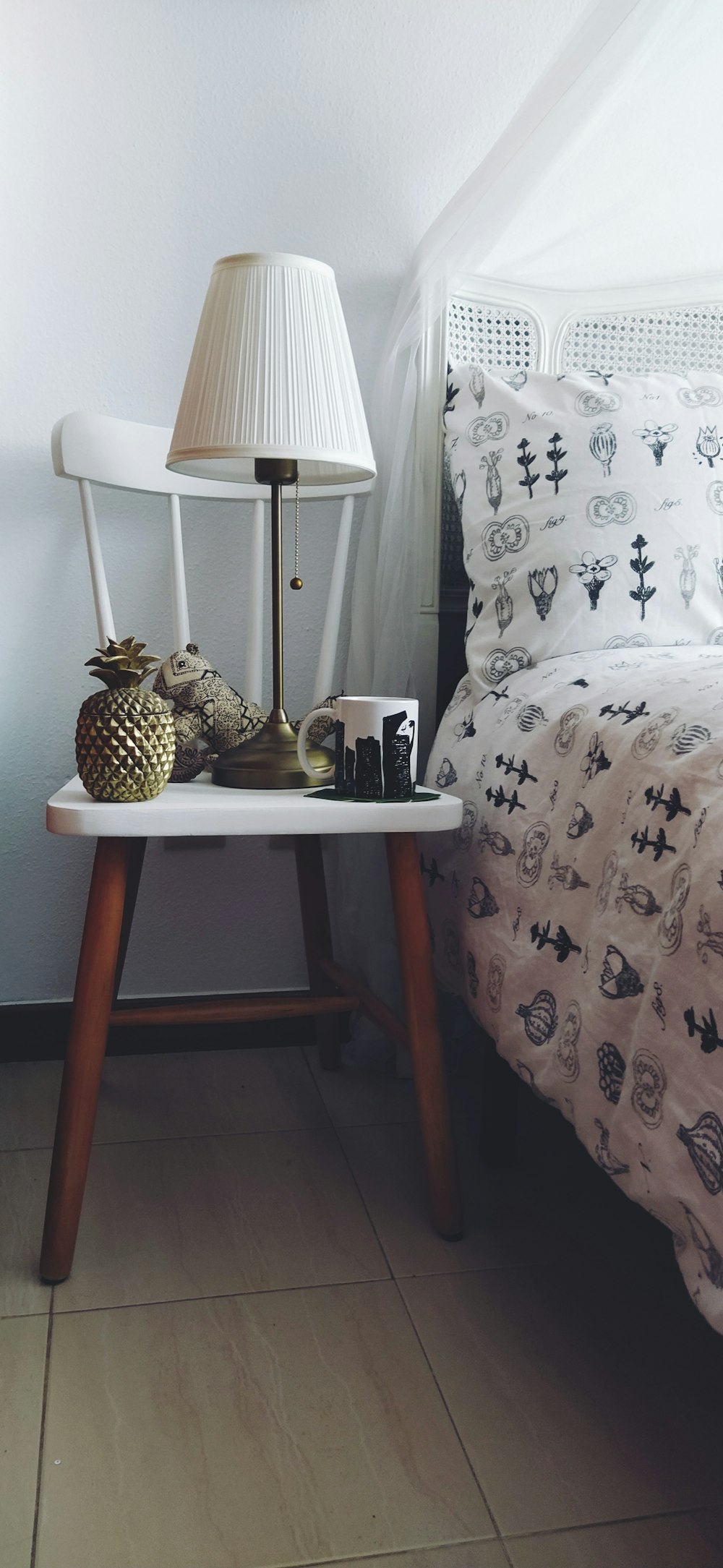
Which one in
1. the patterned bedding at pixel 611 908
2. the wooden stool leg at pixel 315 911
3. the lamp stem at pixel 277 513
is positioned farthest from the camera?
the wooden stool leg at pixel 315 911

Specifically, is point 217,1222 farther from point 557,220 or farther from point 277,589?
point 557,220

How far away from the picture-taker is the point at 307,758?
1.06 metres

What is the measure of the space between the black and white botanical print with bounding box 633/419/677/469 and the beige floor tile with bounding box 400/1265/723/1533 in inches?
33.0

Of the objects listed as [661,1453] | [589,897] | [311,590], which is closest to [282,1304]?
[661,1453]

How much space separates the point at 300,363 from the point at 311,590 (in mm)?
501

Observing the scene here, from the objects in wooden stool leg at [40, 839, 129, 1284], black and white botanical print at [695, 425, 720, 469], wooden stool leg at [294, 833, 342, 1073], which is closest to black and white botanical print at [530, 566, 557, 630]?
black and white botanical print at [695, 425, 720, 469]

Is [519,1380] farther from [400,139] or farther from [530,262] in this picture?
[400,139]

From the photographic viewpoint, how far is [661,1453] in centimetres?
74

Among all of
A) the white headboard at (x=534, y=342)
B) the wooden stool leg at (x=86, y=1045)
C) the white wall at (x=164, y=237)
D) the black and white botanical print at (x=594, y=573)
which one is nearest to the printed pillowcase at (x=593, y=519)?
the black and white botanical print at (x=594, y=573)

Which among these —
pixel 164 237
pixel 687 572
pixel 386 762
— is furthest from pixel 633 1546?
pixel 164 237

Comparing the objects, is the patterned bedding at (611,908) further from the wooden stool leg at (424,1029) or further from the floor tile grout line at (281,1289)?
the floor tile grout line at (281,1289)

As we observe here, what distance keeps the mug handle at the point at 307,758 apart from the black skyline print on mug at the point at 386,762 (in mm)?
80

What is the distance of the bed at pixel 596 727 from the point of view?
26.2 inches

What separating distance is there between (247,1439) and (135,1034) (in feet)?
2.56
